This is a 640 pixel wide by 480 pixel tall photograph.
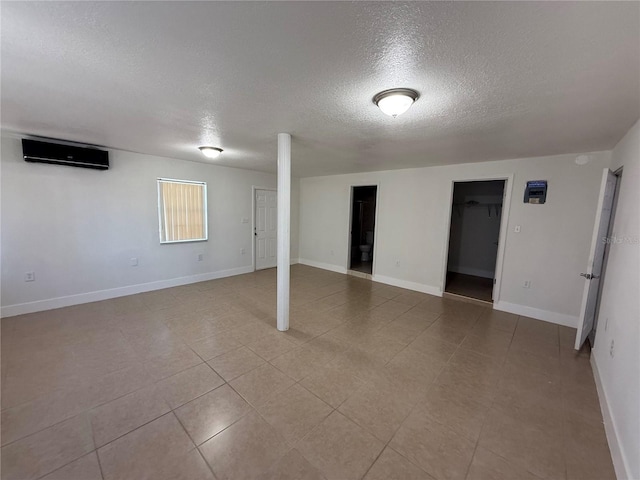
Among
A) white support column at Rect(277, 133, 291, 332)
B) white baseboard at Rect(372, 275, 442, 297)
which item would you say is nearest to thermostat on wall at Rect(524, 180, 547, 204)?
white baseboard at Rect(372, 275, 442, 297)

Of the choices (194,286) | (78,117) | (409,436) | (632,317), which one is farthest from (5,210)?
(632,317)

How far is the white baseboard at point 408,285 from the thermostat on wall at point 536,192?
1.99 m

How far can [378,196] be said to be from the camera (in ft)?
17.2

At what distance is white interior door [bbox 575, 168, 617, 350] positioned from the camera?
2.60 m

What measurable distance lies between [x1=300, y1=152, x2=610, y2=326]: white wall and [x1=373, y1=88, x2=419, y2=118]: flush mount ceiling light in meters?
2.92

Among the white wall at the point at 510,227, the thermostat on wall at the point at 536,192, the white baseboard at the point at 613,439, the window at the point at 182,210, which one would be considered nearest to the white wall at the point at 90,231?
the window at the point at 182,210

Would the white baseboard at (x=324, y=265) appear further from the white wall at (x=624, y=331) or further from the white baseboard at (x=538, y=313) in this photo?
the white wall at (x=624, y=331)

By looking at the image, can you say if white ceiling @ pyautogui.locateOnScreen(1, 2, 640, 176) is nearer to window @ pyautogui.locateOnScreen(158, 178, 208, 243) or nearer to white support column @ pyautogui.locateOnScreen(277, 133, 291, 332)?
white support column @ pyautogui.locateOnScreen(277, 133, 291, 332)

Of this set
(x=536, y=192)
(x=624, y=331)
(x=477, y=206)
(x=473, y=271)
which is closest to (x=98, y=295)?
(x=624, y=331)

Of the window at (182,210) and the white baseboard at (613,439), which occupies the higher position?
the window at (182,210)

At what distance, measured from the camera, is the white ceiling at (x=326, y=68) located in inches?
45.4

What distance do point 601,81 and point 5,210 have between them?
604cm

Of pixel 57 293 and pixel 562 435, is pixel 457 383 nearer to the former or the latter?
pixel 562 435

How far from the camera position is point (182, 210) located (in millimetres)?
4773
